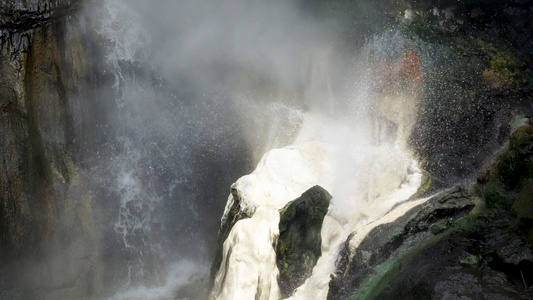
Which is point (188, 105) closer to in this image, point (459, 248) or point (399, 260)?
point (399, 260)

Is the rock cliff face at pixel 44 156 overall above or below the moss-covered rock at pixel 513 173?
above

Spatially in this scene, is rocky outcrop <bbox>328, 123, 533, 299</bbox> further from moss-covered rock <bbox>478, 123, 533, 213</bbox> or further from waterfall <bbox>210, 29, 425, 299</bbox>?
waterfall <bbox>210, 29, 425, 299</bbox>

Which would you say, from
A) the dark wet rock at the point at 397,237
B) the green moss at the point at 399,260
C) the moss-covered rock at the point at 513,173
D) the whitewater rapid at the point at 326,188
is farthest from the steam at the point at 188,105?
the moss-covered rock at the point at 513,173

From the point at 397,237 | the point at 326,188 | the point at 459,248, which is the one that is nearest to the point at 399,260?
the point at 459,248

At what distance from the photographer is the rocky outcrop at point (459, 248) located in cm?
376

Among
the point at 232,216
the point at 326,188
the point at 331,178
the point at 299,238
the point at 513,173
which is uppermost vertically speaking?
the point at 331,178

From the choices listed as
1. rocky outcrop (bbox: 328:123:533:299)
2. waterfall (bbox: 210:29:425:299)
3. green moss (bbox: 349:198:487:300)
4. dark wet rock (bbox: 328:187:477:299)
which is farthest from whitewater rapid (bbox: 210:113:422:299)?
green moss (bbox: 349:198:487:300)

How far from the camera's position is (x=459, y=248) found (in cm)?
430

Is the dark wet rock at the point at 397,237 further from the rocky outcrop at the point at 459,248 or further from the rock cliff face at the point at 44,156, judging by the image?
the rock cliff face at the point at 44,156

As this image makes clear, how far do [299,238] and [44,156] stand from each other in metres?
5.40

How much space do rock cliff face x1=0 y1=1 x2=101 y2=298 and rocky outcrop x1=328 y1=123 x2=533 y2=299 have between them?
605 centimetres

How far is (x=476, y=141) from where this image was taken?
28.5ft

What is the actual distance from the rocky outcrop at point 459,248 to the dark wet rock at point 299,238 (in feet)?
2.67

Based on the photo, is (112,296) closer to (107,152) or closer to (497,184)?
(107,152)
